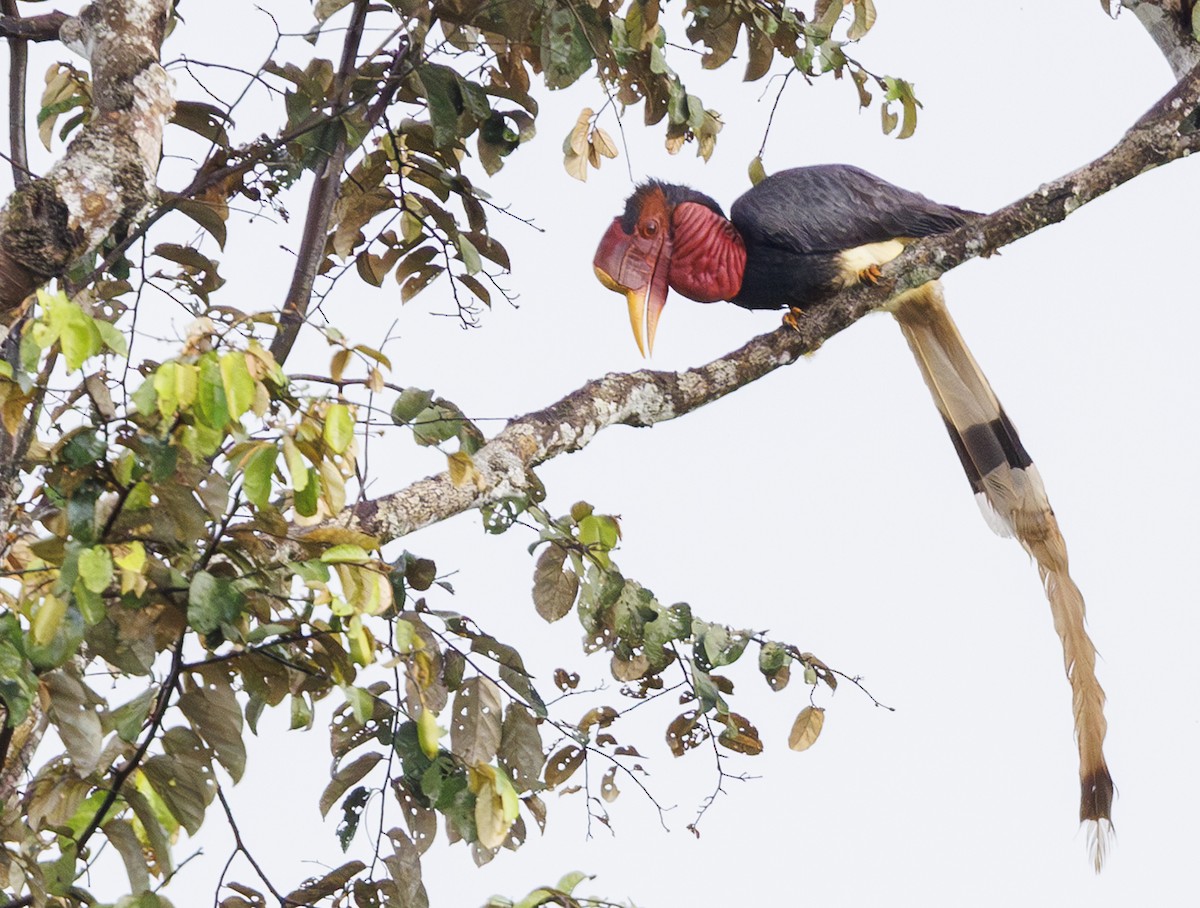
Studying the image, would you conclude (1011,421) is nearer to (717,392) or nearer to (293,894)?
(717,392)

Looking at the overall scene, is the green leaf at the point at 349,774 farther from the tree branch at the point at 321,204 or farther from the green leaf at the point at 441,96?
the green leaf at the point at 441,96

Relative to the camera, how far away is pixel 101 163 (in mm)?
1253

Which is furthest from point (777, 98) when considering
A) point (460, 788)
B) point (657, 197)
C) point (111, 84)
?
point (460, 788)

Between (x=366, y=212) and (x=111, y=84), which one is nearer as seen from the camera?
(x=111, y=84)

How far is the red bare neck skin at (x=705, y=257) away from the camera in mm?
2408

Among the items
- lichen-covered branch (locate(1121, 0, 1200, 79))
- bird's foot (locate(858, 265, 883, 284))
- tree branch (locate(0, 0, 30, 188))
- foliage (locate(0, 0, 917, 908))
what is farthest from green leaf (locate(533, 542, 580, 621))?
lichen-covered branch (locate(1121, 0, 1200, 79))

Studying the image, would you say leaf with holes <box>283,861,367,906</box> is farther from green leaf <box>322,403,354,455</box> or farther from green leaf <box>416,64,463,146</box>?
green leaf <box>416,64,463,146</box>

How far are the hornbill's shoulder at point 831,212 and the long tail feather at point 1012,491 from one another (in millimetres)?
197

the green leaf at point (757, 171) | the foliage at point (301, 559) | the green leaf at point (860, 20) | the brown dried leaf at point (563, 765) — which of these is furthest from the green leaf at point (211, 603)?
the green leaf at point (757, 171)

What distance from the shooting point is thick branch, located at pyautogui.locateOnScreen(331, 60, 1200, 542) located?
1.62m

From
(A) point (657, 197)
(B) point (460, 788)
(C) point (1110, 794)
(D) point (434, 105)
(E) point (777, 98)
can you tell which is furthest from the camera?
Result: (A) point (657, 197)

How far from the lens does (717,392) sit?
1874 millimetres

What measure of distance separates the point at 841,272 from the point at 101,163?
4.60ft

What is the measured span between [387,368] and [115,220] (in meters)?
0.39
